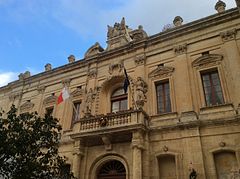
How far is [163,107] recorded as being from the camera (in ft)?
45.6

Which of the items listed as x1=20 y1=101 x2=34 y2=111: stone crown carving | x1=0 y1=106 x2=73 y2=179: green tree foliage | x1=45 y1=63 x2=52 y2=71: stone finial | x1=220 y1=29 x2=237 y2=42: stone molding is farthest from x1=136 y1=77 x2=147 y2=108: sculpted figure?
x1=45 y1=63 x2=52 y2=71: stone finial

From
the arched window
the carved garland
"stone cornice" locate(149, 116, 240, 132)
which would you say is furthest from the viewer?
the arched window

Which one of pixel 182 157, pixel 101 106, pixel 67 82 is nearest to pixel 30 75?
pixel 67 82

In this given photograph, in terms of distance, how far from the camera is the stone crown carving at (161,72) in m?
14.4

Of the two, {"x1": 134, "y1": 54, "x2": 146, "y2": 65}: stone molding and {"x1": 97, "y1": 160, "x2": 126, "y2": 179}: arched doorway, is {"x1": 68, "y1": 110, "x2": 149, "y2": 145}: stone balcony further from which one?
{"x1": 134, "y1": 54, "x2": 146, "y2": 65}: stone molding

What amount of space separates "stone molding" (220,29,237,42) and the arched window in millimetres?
6780

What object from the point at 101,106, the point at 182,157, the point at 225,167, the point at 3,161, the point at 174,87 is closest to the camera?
the point at 3,161

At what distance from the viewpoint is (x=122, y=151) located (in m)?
13.0

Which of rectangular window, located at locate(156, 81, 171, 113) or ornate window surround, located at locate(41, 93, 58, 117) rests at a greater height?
ornate window surround, located at locate(41, 93, 58, 117)

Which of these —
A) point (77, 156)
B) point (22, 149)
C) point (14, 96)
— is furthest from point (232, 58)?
point (14, 96)

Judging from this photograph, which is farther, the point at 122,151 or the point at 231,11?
the point at 231,11

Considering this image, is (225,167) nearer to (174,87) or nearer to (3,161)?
(174,87)

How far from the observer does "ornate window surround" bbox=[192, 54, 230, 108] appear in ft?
41.7

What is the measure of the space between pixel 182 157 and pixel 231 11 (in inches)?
349
